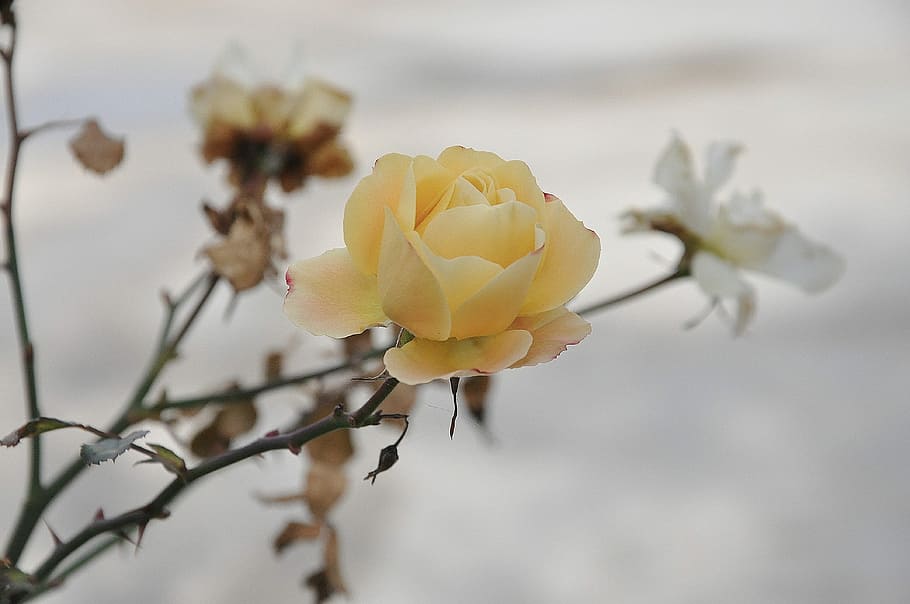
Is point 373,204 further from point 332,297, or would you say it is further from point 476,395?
point 476,395

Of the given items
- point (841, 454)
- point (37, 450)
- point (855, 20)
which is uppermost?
point (37, 450)

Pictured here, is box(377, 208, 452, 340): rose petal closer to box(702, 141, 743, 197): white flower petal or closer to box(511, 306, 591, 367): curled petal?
box(511, 306, 591, 367): curled petal

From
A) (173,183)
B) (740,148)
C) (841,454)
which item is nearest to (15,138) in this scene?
(740,148)

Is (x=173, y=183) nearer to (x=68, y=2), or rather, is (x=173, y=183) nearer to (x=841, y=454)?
(x=68, y=2)

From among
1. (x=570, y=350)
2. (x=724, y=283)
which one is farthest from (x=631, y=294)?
(x=570, y=350)

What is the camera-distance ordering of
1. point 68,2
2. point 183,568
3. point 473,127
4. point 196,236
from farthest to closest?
point 68,2
point 473,127
point 196,236
point 183,568
